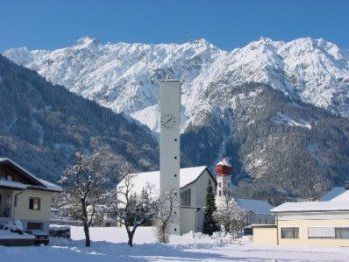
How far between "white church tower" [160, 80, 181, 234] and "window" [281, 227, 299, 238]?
2794 cm

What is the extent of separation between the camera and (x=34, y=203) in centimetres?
5769

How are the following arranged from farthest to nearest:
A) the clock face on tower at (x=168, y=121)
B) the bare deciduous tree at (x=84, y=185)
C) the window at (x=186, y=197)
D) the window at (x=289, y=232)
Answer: the window at (x=186, y=197) < the clock face on tower at (x=168, y=121) < the window at (x=289, y=232) < the bare deciduous tree at (x=84, y=185)

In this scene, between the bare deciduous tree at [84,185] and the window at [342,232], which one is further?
the window at [342,232]

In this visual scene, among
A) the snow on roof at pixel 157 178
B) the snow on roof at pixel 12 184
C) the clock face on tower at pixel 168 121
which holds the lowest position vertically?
the snow on roof at pixel 12 184

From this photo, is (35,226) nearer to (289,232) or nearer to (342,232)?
(289,232)

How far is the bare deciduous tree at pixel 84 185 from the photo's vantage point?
5166 centimetres

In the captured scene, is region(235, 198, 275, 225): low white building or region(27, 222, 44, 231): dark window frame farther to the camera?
region(235, 198, 275, 225): low white building

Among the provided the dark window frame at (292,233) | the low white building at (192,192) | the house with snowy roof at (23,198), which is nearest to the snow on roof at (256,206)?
the low white building at (192,192)

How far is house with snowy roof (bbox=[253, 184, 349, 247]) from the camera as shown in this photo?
65375mm

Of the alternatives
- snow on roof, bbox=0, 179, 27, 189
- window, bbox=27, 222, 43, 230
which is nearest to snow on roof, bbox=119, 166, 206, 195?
window, bbox=27, 222, 43, 230

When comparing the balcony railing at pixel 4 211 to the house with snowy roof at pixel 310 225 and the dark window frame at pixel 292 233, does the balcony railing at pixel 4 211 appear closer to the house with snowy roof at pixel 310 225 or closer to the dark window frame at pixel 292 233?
the house with snowy roof at pixel 310 225

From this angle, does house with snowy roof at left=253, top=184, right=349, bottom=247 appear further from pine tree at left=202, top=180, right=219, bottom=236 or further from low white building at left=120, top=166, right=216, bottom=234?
low white building at left=120, top=166, right=216, bottom=234

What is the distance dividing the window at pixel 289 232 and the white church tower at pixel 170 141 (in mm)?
27941

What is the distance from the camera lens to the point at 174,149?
101 metres
